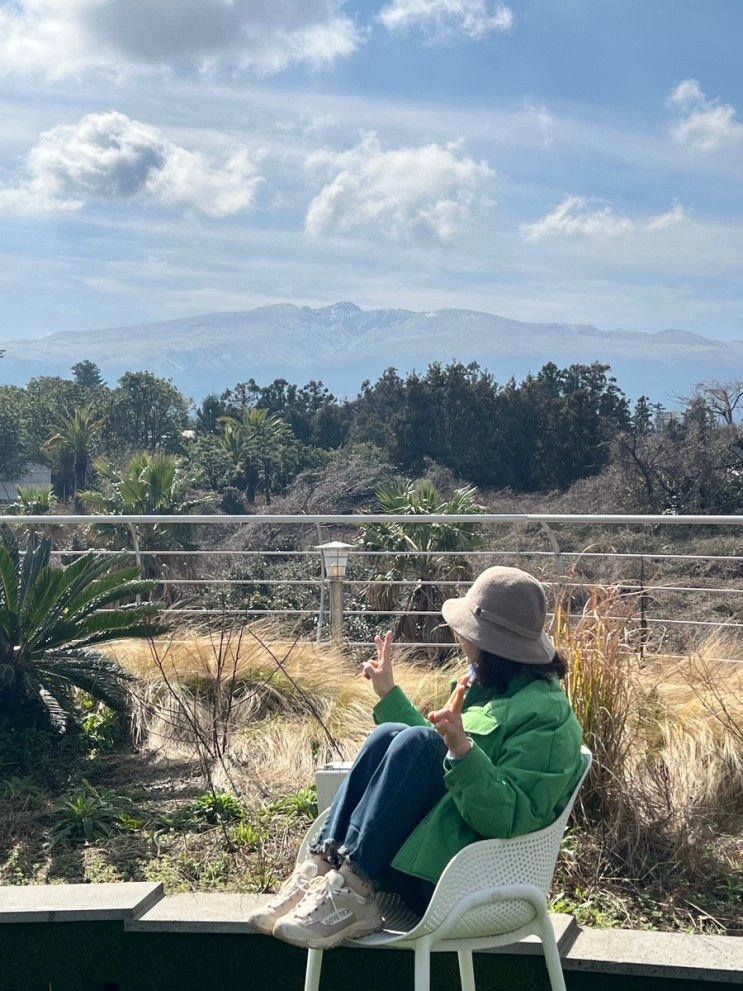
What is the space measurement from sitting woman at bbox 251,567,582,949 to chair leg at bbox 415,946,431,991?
0.60 feet

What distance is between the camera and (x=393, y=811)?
2.65m

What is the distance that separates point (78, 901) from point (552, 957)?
55.4 inches

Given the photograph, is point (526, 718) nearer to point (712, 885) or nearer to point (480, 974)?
point (480, 974)

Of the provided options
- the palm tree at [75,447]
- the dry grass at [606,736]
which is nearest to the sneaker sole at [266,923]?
the dry grass at [606,736]

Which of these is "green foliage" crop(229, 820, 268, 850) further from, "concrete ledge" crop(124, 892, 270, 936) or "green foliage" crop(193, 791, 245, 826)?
"concrete ledge" crop(124, 892, 270, 936)

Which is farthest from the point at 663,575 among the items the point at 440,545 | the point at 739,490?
the point at 739,490

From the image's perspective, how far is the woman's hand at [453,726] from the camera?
7.95ft

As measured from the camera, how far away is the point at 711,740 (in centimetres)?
438

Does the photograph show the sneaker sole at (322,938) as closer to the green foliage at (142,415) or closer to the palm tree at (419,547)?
the palm tree at (419,547)

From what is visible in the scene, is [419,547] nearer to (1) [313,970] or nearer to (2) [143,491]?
(2) [143,491]

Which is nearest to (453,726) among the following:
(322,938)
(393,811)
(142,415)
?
(393,811)

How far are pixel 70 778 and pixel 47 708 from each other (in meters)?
0.48

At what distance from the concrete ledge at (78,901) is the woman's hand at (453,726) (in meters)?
1.27

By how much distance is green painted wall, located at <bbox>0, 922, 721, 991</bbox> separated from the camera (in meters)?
3.17
